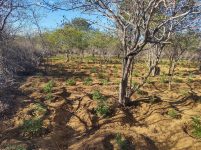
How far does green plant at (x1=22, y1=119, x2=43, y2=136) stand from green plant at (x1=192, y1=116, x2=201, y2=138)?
523cm

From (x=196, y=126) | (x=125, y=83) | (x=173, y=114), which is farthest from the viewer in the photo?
(x=125, y=83)

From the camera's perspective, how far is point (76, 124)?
39.4 ft

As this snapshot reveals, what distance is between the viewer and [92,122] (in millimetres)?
12008

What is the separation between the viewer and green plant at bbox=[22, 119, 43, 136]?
11.1 m

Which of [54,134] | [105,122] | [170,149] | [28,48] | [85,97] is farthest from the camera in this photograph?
[28,48]

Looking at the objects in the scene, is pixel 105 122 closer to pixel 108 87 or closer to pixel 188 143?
pixel 188 143

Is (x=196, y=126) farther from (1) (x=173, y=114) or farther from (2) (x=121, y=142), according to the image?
(2) (x=121, y=142)

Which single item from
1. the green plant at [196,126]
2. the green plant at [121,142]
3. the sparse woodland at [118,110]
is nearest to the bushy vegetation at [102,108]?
the sparse woodland at [118,110]

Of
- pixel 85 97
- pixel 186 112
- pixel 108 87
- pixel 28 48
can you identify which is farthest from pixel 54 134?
pixel 28 48

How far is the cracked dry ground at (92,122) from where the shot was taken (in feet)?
33.3

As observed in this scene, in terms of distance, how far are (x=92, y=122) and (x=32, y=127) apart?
2180 mm

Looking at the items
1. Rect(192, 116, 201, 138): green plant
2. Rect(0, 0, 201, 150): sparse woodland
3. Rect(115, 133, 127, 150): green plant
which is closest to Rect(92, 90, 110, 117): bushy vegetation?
Rect(0, 0, 201, 150): sparse woodland

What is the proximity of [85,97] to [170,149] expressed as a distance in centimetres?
524

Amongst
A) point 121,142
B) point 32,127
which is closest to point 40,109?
point 32,127
